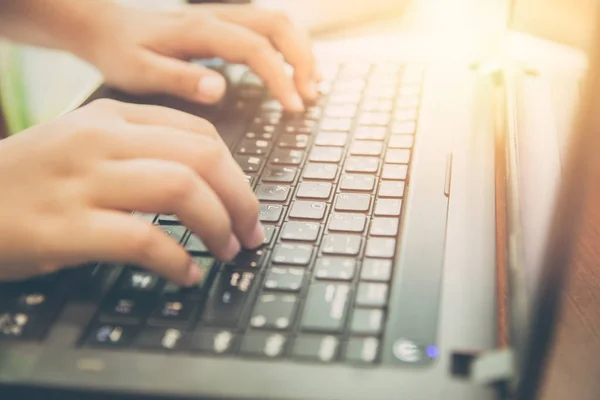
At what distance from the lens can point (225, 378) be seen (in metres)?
0.31

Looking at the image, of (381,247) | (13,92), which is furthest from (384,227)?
(13,92)

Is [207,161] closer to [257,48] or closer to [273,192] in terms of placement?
[273,192]

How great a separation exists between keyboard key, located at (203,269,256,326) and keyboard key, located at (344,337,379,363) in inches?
2.6

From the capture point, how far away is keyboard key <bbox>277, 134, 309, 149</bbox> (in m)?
0.53

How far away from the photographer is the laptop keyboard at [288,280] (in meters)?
0.33

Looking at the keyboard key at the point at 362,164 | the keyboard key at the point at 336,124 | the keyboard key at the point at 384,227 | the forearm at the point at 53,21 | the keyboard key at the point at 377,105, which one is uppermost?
the forearm at the point at 53,21

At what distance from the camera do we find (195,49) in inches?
25.0

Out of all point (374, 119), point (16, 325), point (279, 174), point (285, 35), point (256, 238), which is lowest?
point (16, 325)

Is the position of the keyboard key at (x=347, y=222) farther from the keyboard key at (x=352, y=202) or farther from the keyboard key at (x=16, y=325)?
the keyboard key at (x=16, y=325)

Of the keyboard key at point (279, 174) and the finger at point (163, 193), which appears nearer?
the finger at point (163, 193)

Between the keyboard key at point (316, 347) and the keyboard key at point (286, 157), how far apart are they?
21cm

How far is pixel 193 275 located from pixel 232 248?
3 centimetres

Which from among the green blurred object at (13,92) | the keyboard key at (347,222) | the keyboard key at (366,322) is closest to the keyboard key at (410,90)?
the keyboard key at (347,222)

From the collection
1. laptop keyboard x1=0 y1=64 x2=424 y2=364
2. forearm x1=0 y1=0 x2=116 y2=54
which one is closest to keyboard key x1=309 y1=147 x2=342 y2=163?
laptop keyboard x1=0 y1=64 x2=424 y2=364
